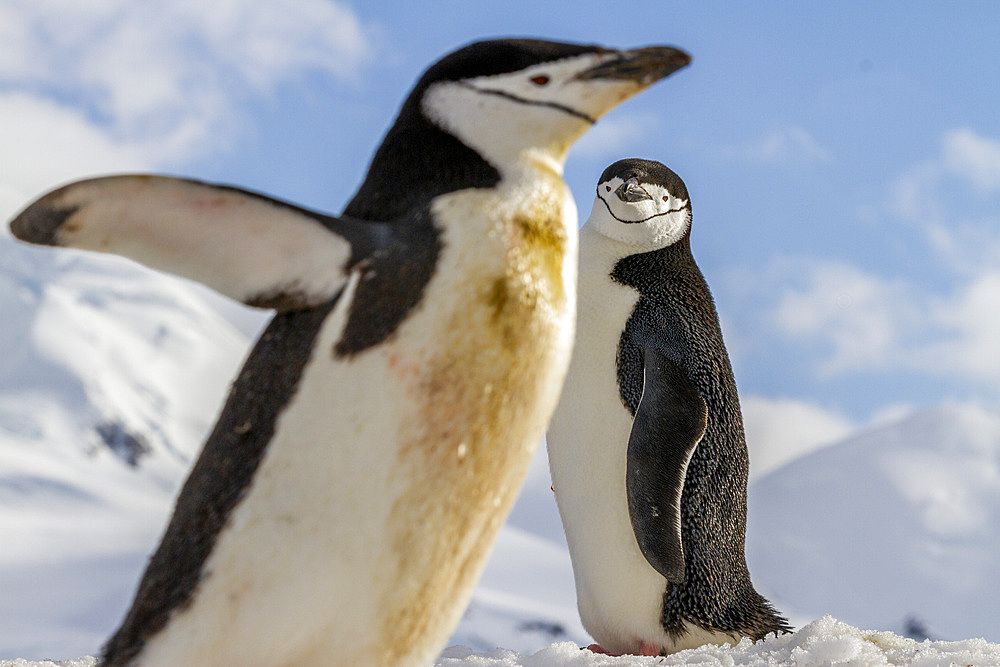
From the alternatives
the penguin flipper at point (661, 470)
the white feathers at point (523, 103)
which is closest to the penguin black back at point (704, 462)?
the penguin flipper at point (661, 470)

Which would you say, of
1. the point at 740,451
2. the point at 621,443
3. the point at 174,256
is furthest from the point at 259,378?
the point at 740,451

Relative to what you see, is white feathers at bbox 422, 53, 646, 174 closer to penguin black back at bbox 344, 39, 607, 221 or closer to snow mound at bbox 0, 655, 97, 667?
penguin black back at bbox 344, 39, 607, 221

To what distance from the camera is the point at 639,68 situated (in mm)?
1630

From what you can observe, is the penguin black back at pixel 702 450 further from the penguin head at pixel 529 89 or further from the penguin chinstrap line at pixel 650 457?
the penguin head at pixel 529 89

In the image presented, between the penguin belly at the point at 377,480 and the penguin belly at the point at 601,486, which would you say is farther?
the penguin belly at the point at 601,486

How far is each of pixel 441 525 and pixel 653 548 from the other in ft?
5.55

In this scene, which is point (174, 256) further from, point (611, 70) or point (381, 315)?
point (611, 70)

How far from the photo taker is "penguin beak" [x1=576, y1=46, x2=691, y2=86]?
163 centimetres

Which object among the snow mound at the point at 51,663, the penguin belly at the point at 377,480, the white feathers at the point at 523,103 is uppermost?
the white feathers at the point at 523,103

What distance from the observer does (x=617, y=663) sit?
2775mm

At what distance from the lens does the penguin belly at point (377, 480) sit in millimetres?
1445

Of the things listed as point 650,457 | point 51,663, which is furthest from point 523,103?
point 51,663

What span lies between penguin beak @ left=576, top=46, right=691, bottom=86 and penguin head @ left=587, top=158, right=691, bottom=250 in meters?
1.81

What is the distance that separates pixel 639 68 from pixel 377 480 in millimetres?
819
